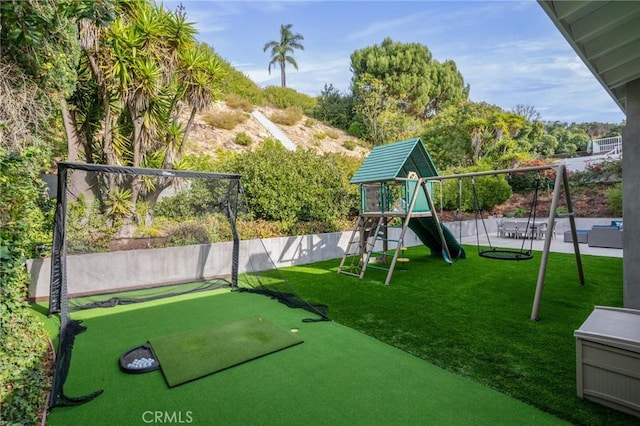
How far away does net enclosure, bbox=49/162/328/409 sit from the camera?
4.92 metres

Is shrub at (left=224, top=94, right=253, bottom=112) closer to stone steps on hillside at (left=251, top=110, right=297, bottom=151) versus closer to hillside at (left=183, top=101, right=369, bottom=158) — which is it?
hillside at (left=183, top=101, right=369, bottom=158)

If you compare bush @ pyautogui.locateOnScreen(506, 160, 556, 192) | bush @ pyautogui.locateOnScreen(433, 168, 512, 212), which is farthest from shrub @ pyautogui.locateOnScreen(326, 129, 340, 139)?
bush @ pyautogui.locateOnScreen(506, 160, 556, 192)

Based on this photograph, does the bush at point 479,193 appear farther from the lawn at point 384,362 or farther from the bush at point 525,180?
the lawn at point 384,362

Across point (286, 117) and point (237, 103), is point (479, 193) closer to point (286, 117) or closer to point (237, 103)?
point (286, 117)

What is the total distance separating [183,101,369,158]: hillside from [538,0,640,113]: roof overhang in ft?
31.4

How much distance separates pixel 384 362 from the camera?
277 centimetres

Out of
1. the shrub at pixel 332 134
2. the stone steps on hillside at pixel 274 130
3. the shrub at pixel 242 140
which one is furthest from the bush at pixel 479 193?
the shrub at pixel 332 134

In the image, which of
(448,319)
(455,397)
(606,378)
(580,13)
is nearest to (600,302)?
(448,319)

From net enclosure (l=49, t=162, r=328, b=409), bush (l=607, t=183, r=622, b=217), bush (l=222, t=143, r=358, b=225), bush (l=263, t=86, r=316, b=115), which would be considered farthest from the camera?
bush (l=263, t=86, r=316, b=115)

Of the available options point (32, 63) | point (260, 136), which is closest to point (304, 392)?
point (32, 63)

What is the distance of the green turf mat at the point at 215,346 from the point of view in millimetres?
2688

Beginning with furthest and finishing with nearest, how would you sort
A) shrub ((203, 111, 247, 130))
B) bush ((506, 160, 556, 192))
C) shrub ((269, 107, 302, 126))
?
shrub ((269, 107, 302, 126))
shrub ((203, 111, 247, 130))
bush ((506, 160, 556, 192))

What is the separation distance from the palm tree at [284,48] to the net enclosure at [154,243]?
26105 mm

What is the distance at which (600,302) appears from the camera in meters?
4.21
